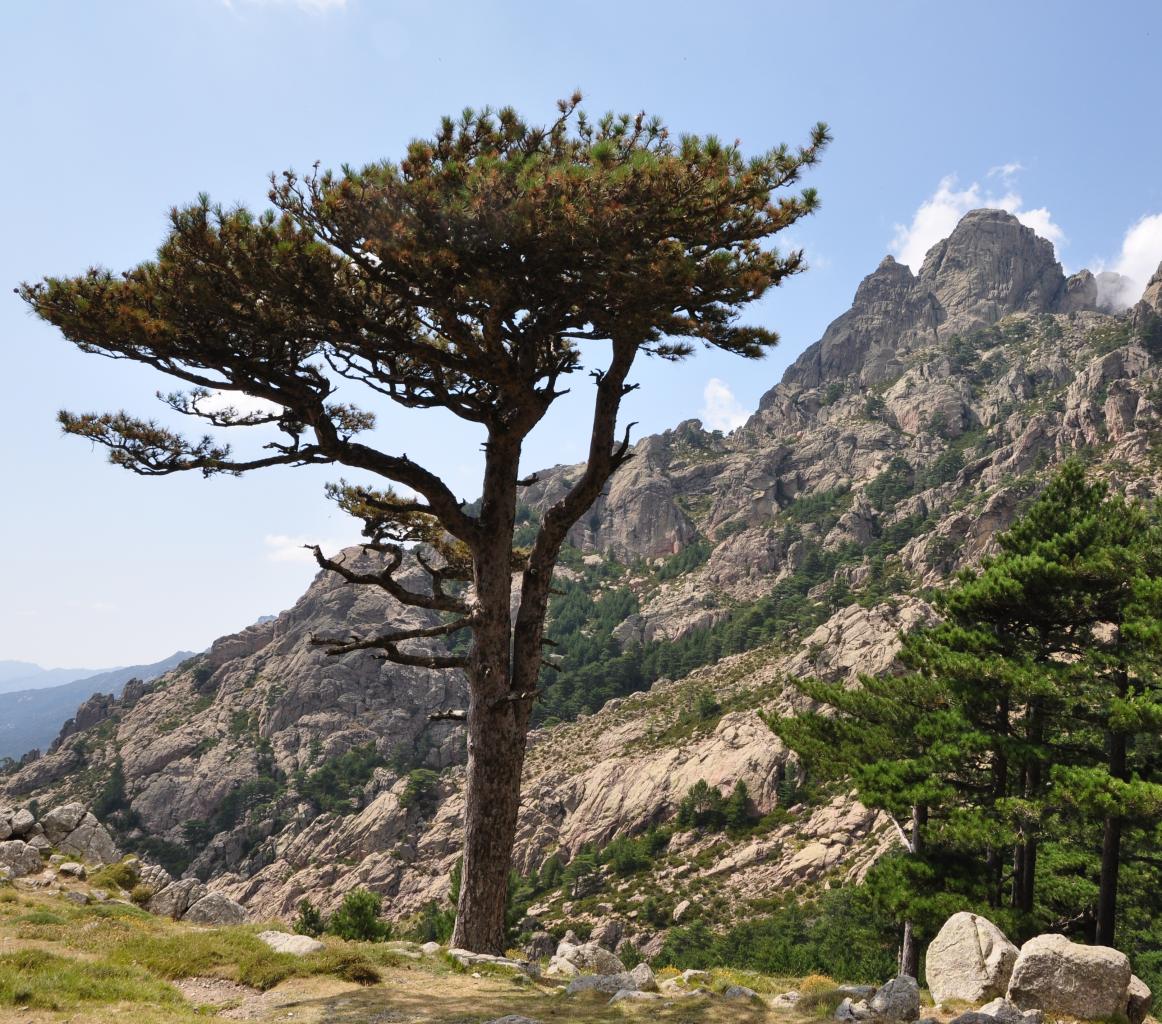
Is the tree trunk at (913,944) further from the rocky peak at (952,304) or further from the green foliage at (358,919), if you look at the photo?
the rocky peak at (952,304)

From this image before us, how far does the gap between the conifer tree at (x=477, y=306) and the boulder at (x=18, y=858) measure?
32.5ft

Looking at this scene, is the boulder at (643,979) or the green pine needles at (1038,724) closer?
the boulder at (643,979)

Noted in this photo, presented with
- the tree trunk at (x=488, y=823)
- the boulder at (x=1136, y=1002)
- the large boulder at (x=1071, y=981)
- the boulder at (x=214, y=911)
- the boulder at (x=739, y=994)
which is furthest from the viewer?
the boulder at (x=214, y=911)

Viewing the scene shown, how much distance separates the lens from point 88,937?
8.70 metres

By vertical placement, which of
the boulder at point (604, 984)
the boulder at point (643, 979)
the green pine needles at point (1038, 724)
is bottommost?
the boulder at point (643, 979)

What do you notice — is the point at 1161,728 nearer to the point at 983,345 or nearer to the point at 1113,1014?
the point at 1113,1014

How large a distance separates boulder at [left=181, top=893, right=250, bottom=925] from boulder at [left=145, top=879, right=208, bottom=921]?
193 millimetres

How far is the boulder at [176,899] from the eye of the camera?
1261 cm

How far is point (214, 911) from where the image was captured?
12367 mm

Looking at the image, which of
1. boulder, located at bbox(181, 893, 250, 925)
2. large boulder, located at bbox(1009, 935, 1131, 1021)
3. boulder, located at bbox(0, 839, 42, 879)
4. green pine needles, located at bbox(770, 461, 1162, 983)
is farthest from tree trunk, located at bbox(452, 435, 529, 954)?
boulder, located at bbox(0, 839, 42, 879)

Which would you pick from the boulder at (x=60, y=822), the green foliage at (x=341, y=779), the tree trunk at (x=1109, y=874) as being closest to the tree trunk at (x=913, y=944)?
the tree trunk at (x=1109, y=874)

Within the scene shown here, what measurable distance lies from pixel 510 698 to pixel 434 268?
511 cm

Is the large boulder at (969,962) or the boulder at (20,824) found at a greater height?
the large boulder at (969,962)

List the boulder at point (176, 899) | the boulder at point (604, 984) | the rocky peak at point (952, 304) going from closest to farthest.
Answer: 1. the boulder at point (604, 984)
2. the boulder at point (176, 899)
3. the rocky peak at point (952, 304)
